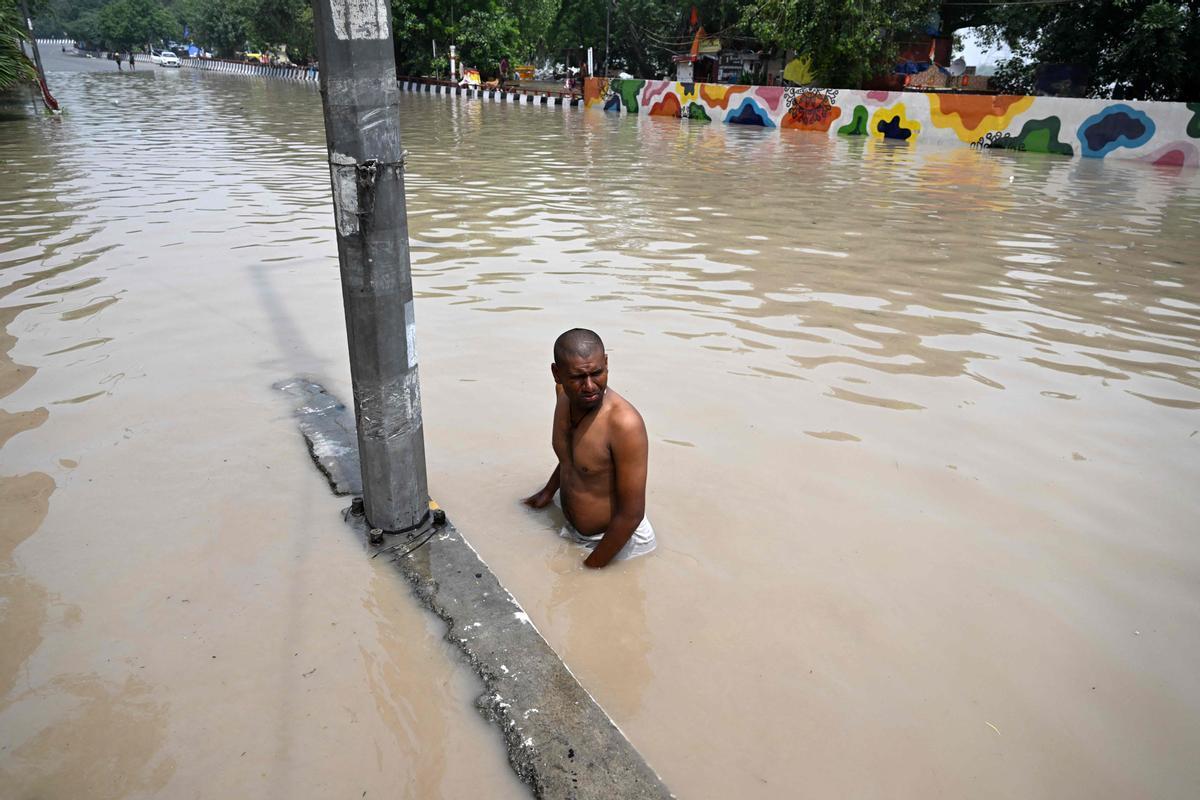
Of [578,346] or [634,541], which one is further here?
[634,541]

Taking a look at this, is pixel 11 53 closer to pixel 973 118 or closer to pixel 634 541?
pixel 973 118

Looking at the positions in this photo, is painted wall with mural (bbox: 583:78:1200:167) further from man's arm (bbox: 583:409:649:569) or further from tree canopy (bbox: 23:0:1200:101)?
man's arm (bbox: 583:409:649:569)

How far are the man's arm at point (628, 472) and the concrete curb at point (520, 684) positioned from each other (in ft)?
1.57

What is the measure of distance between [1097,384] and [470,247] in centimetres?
549

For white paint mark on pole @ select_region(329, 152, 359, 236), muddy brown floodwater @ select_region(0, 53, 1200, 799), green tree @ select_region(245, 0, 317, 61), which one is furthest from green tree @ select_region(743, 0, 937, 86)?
green tree @ select_region(245, 0, 317, 61)

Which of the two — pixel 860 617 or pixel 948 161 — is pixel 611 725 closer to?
pixel 860 617

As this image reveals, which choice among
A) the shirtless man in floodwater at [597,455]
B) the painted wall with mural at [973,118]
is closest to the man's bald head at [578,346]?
the shirtless man in floodwater at [597,455]

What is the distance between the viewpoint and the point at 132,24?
108 meters

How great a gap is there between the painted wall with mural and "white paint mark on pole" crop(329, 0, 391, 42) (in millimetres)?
18731

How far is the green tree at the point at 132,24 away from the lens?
107m

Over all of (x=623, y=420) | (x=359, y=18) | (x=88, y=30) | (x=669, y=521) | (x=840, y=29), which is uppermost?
(x=88, y=30)

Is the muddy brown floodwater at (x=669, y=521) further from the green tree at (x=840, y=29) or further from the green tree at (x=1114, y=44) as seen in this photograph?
the green tree at (x=840, y=29)

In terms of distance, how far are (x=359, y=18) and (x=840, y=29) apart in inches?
1078

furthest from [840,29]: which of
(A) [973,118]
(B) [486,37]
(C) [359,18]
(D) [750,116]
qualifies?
(C) [359,18]
